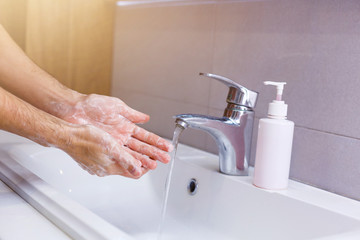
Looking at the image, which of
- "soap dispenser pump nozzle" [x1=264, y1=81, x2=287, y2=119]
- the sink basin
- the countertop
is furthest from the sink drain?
the countertop

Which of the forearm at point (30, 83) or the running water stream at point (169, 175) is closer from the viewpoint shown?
the running water stream at point (169, 175)

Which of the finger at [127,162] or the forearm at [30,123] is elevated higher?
the forearm at [30,123]

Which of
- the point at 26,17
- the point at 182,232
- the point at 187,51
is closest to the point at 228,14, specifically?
the point at 187,51

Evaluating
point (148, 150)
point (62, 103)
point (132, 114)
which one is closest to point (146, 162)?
point (148, 150)

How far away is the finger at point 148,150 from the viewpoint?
828mm

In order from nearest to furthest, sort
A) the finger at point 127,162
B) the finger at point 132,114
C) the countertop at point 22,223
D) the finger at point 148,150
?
the countertop at point 22,223 → the finger at point 127,162 → the finger at point 148,150 → the finger at point 132,114

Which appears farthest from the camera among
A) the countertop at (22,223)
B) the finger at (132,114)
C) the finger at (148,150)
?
the finger at (132,114)

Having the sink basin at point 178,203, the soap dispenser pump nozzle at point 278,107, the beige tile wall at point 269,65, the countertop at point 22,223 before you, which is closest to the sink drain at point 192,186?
the sink basin at point 178,203

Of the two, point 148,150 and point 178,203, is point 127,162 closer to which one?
point 148,150

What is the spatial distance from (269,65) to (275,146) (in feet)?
0.66

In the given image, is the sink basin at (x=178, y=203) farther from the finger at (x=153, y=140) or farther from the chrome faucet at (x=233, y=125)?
the finger at (x=153, y=140)

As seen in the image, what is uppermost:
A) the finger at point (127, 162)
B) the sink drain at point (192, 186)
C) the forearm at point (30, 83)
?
the forearm at point (30, 83)

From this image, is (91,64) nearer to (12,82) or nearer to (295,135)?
(12,82)

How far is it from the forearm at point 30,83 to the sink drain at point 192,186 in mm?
288
